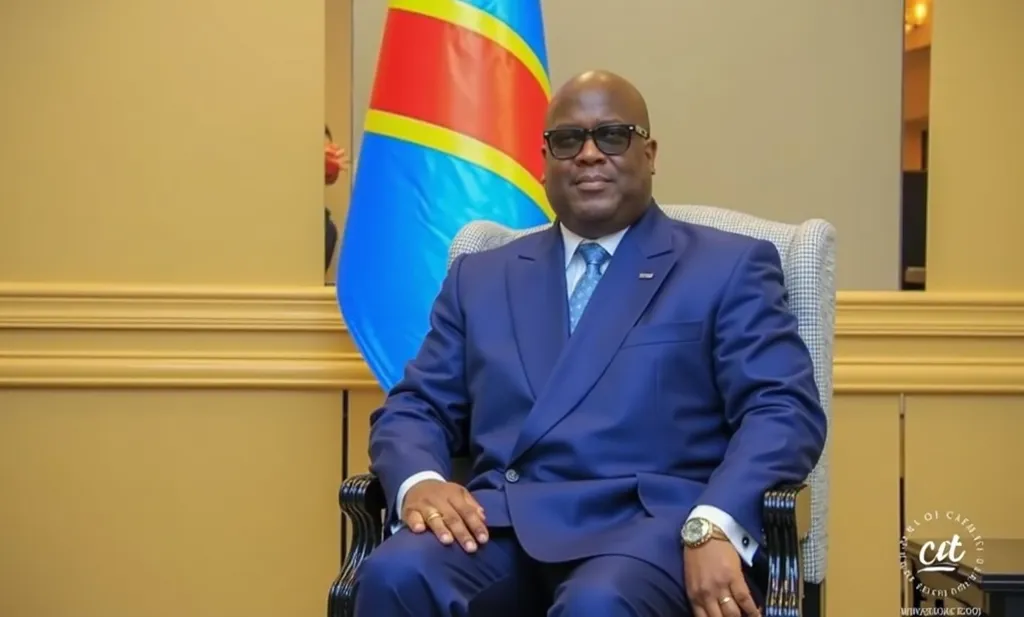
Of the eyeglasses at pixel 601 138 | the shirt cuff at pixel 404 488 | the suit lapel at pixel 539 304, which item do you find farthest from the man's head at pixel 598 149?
the shirt cuff at pixel 404 488

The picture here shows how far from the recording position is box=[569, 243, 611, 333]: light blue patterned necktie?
2.37 m

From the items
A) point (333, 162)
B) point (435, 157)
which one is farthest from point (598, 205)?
point (333, 162)

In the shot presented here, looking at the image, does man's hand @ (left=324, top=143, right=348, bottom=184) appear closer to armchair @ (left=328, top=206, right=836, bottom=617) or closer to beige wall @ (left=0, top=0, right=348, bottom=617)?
beige wall @ (left=0, top=0, right=348, bottom=617)

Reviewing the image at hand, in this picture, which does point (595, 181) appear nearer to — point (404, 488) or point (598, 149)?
Answer: point (598, 149)

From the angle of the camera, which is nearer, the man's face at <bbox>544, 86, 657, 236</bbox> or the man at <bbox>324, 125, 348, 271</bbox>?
the man's face at <bbox>544, 86, 657, 236</bbox>

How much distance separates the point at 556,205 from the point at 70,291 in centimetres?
171

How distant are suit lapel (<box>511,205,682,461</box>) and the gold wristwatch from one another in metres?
0.34

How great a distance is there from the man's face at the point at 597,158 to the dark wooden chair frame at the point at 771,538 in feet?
2.10

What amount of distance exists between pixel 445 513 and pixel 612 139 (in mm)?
785

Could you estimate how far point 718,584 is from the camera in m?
1.91

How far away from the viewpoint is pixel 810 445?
211 cm

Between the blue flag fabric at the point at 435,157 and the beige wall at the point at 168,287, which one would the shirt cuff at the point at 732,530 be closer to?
the blue flag fabric at the point at 435,157

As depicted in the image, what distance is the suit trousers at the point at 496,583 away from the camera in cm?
188

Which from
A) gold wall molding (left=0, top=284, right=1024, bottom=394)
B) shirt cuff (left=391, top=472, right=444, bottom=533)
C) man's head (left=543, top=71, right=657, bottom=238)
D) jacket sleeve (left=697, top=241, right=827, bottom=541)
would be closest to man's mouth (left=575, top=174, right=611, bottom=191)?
man's head (left=543, top=71, right=657, bottom=238)
